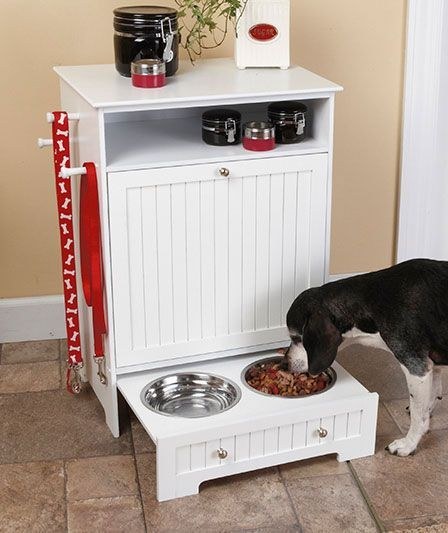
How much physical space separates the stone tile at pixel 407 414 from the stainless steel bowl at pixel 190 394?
455mm

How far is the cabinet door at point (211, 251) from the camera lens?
2355 mm

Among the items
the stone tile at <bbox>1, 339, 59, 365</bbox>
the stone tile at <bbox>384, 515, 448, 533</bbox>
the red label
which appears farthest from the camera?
the stone tile at <bbox>1, 339, 59, 365</bbox>

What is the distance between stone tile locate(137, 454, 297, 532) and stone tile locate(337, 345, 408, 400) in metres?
0.50

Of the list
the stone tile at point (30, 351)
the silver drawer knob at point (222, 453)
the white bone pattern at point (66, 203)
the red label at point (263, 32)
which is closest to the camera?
the silver drawer knob at point (222, 453)

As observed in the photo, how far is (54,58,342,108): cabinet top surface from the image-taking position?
2.29 m

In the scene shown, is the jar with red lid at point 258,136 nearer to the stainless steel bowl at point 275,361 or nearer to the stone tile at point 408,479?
the stainless steel bowl at point 275,361

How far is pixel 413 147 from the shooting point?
10.1 feet

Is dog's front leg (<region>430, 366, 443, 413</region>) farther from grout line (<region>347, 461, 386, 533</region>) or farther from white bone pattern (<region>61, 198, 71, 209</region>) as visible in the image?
white bone pattern (<region>61, 198, 71, 209</region>)

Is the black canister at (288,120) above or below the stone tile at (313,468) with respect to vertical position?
above

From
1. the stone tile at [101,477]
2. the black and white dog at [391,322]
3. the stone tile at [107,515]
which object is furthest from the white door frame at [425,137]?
the stone tile at [107,515]

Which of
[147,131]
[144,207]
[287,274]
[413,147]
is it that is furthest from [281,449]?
[413,147]

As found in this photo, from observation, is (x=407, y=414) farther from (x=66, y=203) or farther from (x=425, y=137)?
(x=66, y=203)

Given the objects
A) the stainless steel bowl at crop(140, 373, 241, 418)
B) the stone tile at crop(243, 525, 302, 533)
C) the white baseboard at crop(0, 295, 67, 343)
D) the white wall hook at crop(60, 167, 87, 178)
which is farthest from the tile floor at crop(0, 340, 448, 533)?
the white wall hook at crop(60, 167, 87, 178)

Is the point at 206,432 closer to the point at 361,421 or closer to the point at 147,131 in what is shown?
the point at 361,421
